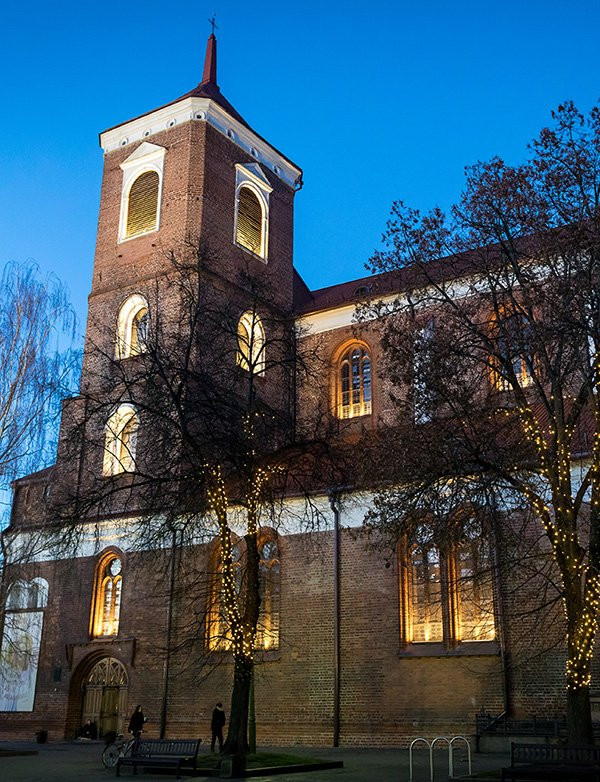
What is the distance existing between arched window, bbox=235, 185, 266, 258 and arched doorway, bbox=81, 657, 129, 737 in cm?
1505

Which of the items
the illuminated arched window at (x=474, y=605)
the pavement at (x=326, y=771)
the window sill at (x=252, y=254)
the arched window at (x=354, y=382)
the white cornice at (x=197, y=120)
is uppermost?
the white cornice at (x=197, y=120)

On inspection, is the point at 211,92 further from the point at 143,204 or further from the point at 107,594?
the point at 107,594

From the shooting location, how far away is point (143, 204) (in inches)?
1289

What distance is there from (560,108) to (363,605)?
42.6 feet

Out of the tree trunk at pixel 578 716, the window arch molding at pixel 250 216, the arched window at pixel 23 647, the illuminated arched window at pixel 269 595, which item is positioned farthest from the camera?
the window arch molding at pixel 250 216

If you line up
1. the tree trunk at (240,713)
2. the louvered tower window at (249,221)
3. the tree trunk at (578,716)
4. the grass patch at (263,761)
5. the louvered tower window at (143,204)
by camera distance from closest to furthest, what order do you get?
the tree trunk at (578,716)
the tree trunk at (240,713)
the grass patch at (263,761)
the louvered tower window at (143,204)
the louvered tower window at (249,221)

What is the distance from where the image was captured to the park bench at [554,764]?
40.7ft

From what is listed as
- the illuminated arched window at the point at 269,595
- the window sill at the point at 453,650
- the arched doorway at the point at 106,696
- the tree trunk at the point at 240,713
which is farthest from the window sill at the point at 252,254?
the tree trunk at the point at 240,713

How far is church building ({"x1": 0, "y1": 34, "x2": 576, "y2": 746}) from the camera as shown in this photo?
68.8 feet

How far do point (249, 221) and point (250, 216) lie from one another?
0.80 feet

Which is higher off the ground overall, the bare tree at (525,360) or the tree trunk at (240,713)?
the bare tree at (525,360)

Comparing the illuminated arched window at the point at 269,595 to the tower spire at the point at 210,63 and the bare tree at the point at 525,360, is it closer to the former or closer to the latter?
the bare tree at the point at 525,360

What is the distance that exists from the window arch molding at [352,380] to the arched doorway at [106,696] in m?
10.3

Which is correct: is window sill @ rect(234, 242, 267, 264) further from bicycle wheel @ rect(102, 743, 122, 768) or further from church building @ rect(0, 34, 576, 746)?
bicycle wheel @ rect(102, 743, 122, 768)
